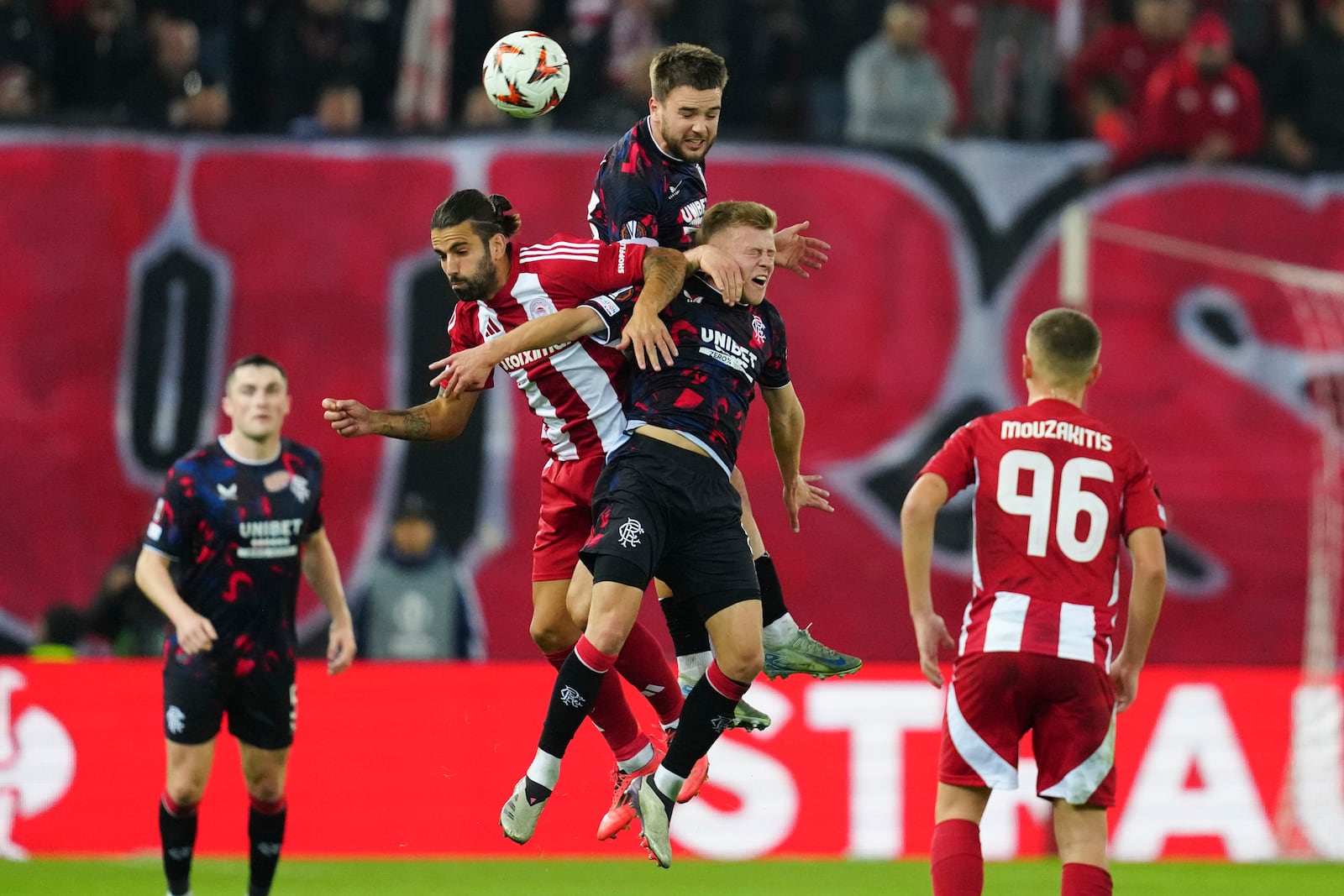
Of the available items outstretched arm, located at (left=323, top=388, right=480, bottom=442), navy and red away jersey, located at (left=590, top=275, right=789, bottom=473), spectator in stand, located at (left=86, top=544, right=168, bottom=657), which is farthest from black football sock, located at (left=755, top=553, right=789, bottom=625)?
spectator in stand, located at (left=86, top=544, right=168, bottom=657)

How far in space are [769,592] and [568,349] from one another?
52.0 inches

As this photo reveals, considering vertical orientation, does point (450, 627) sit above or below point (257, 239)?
below

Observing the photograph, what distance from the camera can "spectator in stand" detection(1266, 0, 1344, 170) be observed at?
44.7 ft

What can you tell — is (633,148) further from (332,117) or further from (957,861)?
(332,117)

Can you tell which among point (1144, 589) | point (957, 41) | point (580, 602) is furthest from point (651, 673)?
point (957, 41)

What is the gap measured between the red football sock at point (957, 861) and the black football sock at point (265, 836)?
3415 mm

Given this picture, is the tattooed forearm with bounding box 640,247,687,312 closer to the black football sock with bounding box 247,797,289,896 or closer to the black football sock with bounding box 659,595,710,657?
the black football sock with bounding box 659,595,710,657

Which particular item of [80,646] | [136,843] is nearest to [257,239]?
[80,646]

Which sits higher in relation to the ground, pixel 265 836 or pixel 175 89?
pixel 175 89

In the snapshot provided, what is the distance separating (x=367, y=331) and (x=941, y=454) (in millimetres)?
7371

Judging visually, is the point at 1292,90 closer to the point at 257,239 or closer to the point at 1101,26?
the point at 1101,26

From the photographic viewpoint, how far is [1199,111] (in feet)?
44.3

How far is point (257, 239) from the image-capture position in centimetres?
1338

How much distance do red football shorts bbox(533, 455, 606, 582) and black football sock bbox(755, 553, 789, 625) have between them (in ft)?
2.49
